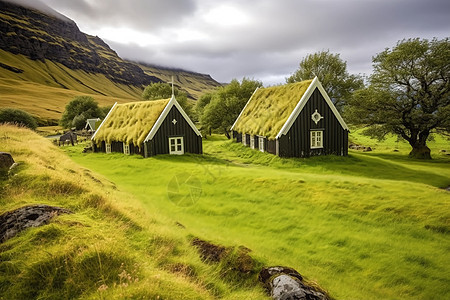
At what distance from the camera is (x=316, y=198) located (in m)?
13.8

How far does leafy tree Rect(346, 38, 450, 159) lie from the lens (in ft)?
89.8

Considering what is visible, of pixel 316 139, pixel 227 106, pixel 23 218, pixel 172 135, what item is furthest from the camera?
pixel 227 106

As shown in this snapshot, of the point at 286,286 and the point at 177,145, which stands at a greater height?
the point at 177,145

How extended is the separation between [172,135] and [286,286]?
2280cm

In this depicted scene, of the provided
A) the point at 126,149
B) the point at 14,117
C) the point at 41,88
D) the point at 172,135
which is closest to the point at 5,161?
the point at 172,135

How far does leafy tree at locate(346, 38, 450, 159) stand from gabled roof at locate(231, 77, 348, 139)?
25.3ft

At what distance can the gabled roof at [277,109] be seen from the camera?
986 inches

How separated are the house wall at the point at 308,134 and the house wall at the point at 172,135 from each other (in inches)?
398

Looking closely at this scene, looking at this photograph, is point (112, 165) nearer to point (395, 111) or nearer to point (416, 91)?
point (395, 111)

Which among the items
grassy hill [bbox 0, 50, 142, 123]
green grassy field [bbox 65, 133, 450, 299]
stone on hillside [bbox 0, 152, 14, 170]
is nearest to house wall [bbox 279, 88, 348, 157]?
green grassy field [bbox 65, 133, 450, 299]

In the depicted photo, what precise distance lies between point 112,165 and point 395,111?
3332cm

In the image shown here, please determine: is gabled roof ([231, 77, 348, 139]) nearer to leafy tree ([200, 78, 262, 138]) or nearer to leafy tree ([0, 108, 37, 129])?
leafy tree ([200, 78, 262, 138])

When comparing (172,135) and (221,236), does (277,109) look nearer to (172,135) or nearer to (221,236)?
(172,135)

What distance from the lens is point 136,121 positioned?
28422 millimetres
